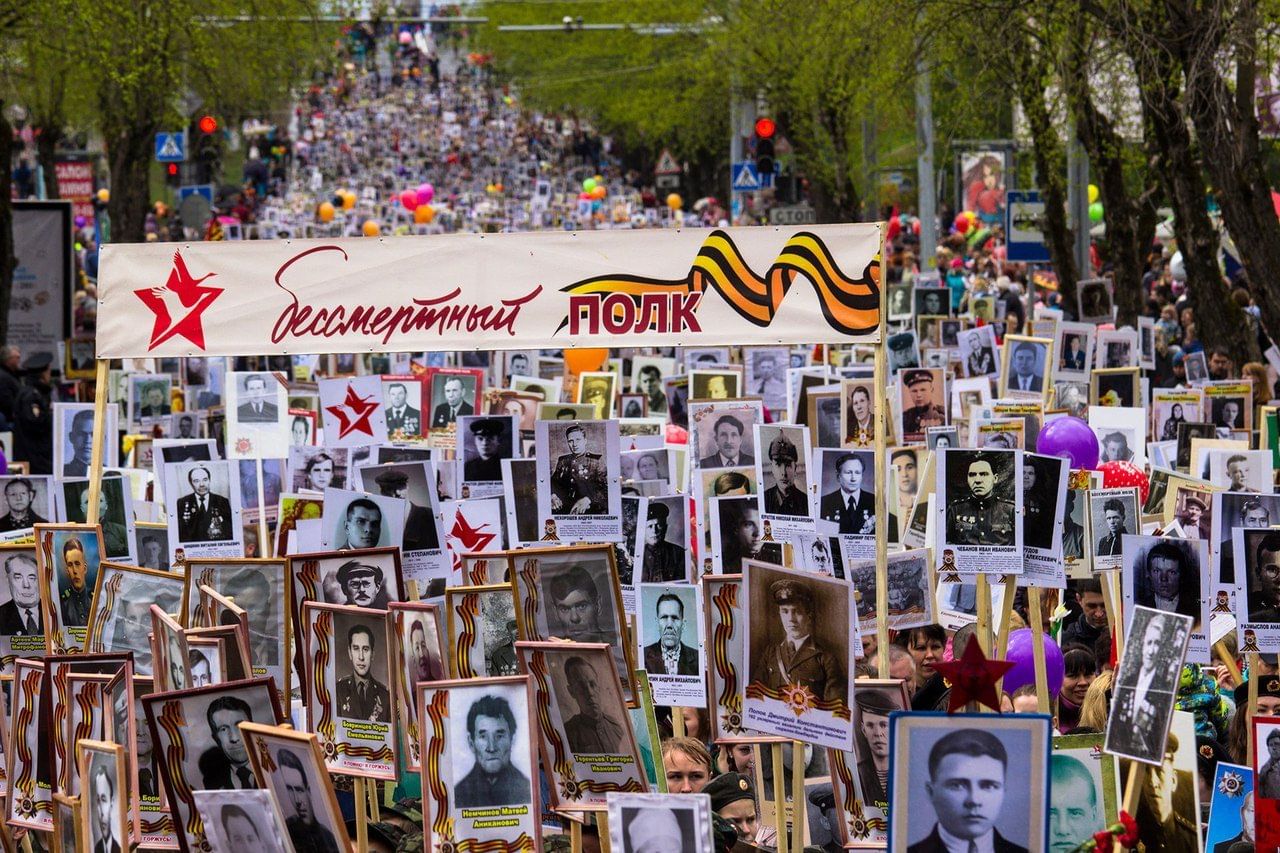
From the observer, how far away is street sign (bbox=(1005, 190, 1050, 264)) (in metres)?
22.4

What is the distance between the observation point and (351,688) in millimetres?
6320

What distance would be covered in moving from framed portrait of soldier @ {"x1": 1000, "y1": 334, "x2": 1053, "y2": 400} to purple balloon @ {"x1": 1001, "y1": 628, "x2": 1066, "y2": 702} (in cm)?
768

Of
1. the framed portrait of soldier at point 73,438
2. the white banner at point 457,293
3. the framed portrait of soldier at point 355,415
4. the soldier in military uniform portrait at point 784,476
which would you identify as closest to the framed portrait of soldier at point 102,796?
the white banner at point 457,293

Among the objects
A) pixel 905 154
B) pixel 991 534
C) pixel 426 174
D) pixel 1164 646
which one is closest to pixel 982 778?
pixel 1164 646

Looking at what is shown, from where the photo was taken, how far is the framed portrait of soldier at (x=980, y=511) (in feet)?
25.0

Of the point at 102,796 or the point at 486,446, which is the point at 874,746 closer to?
the point at 102,796

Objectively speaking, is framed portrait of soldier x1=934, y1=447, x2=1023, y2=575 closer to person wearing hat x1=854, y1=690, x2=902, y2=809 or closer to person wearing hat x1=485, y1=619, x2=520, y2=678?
person wearing hat x1=854, y1=690, x2=902, y2=809

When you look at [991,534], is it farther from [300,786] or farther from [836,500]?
[300,786]

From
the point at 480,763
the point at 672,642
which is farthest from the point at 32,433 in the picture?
the point at 480,763

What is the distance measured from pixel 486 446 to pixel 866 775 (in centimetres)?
472

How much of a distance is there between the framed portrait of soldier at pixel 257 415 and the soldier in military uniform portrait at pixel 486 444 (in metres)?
2.36

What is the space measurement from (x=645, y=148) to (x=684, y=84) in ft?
73.7

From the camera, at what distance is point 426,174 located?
7325 cm

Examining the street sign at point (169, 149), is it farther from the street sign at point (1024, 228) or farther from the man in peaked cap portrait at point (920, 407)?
the man in peaked cap portrait at point (920, 407)
